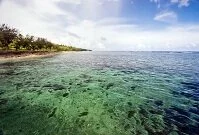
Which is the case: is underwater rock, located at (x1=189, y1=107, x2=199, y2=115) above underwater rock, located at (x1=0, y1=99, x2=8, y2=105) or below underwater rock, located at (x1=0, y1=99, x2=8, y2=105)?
above

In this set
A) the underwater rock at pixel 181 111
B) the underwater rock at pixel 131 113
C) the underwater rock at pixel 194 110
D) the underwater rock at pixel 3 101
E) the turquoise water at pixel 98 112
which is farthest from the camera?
the underwater rock at pixel 3 101

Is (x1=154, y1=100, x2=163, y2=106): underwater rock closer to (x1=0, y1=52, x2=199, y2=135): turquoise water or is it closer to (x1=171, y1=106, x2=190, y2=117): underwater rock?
(x1=0, y1=52, x2=199, y2=135): turquoise water

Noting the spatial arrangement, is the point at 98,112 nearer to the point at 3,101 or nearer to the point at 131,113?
the point at 131,113

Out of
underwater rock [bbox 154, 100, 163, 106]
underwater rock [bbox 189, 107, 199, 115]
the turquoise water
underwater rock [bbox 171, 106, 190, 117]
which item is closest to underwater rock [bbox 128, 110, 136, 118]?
the turquoise water

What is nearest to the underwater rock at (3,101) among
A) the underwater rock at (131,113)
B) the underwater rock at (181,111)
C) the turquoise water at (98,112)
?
the turquoise water at (98,112)

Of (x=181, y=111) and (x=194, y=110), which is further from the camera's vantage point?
(x=194, y=110)

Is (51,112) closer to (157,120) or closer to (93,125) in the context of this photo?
(93,125)

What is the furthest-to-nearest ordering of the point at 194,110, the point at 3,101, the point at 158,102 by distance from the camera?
the point at 158,102 → the point at 3,101 → the point at 194,110

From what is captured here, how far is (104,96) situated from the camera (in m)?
22.5

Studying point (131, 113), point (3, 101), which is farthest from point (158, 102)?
point (3, 101)

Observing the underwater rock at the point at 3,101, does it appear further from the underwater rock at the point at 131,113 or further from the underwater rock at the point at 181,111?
the underwater rock at the point at 181,111

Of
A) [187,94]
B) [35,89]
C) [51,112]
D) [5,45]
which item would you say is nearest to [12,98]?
[35,89]

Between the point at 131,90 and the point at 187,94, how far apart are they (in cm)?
671

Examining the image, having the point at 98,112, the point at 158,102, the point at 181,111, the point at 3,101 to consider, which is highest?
the point at 181,111
